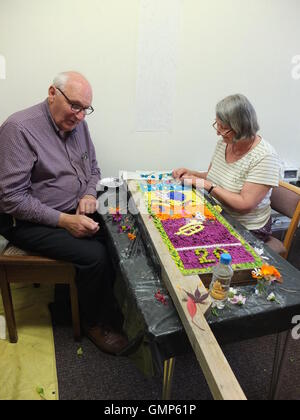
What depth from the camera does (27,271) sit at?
1.53 metres

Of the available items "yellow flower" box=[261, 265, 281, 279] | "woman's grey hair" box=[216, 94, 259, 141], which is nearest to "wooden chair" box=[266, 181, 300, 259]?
"woman's grey hair" box=[216, 94, 259, 141]

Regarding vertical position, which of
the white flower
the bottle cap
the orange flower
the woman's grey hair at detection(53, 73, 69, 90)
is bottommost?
the orange flower

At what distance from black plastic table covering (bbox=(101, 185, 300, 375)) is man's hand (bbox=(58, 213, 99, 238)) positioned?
30 centimetres

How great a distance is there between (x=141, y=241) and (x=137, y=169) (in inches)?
43.1

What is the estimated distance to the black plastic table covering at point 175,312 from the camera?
91 cm

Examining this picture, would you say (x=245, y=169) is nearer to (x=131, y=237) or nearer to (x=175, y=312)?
(x=131, y=237)

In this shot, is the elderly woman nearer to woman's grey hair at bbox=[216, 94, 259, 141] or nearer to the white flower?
woman's grey hair at bbox=[216, 94, 259, 141]

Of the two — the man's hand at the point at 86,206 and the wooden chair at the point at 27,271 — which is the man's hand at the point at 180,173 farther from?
the wooden chair at the point at 27,271

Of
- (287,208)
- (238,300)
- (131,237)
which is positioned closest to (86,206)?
(131,237)

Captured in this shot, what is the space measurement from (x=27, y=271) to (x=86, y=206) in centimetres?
44

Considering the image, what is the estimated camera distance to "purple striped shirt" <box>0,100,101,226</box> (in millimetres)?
1407

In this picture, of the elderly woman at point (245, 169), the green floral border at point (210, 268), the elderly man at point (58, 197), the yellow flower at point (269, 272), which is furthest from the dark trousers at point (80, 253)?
the yellow flower at point (269, 272)
